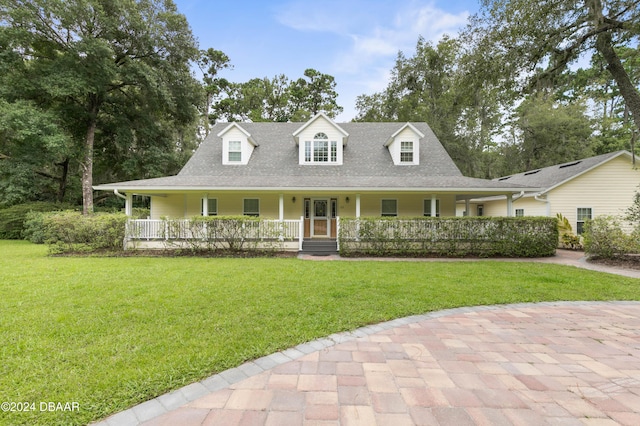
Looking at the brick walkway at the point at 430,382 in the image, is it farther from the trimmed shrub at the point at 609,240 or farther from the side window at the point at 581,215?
the side window at the point at 581,215

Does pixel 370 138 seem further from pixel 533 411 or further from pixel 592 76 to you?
pixel 533 411

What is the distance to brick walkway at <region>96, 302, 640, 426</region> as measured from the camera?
2084 millimetres

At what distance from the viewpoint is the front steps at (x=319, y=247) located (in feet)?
35.2

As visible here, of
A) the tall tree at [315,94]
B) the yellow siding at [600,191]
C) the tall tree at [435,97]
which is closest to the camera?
the yellow siding at [600,191]

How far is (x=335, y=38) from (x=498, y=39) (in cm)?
788

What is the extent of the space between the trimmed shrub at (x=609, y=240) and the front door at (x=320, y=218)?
31.3 ft

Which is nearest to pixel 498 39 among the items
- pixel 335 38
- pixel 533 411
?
pixel 335 38

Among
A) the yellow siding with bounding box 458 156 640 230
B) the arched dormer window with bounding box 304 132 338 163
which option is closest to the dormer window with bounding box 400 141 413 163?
the arched dormer window with bounding box 304 132 338 163

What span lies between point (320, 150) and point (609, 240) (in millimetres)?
11373

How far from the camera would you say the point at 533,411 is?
216 cm

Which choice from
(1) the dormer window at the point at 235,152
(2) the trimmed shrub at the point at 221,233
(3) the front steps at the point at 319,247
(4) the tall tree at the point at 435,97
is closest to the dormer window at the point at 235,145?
(1) the dormer window at the point at 235,152

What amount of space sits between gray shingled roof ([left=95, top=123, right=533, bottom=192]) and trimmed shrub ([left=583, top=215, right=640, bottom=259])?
8.75 feet

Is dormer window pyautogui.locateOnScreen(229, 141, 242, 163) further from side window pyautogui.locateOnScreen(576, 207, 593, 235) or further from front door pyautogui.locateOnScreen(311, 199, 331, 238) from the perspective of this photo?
side window pyautogui.locateOnScreen(576, 207, 593, 235)

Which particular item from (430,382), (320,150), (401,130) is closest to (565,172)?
(401,130)
